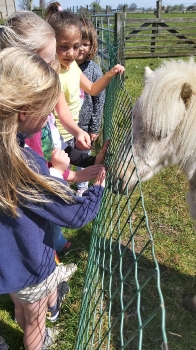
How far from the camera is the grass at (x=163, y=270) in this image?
212cm

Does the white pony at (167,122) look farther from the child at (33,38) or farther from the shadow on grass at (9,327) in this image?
the shadow on grass at (9,327)

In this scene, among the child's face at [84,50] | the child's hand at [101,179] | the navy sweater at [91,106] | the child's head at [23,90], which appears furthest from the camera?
the navy sweater at [91,106]

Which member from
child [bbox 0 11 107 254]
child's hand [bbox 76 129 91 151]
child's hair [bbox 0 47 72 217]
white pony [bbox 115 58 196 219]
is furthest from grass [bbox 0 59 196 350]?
child [bbox 0 11 107 254]

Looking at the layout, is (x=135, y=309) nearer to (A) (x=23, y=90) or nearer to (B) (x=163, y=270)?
(B) (x=163, y=270)

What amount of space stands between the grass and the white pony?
1.58 ft

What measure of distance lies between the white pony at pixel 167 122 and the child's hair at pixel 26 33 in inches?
28.3

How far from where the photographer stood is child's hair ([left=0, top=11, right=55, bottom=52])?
5.46ft

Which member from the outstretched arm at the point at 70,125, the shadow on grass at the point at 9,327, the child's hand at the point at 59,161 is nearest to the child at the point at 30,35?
the child's hand at the point at 59,161

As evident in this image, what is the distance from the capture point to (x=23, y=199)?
4.14 feet

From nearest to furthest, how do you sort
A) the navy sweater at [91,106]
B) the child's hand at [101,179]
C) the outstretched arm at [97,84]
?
the child's hand at [101,179] < the outstretched arm at [97,84] < the navy sweater at [91,106]

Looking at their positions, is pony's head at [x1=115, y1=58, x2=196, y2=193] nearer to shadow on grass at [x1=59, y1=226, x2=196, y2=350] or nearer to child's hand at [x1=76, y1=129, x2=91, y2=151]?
child's hand at [x1=76, y1=129, x2=91, y2=151]

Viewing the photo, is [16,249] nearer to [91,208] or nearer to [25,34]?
[91,208]

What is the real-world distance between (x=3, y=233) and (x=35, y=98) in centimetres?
60

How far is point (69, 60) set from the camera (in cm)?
235
